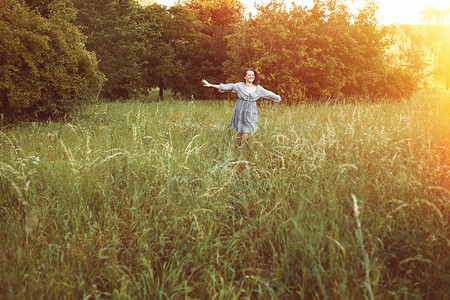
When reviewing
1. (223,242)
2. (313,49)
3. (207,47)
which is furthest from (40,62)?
(207,47)

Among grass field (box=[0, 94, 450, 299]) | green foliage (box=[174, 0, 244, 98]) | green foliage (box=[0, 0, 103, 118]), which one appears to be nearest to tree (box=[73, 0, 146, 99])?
green foliage (box=[174, 0, 244, 98])

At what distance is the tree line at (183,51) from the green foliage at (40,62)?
29 millimetres

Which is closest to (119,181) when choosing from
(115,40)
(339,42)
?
(339,42)

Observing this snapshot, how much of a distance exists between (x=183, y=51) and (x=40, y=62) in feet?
47.0

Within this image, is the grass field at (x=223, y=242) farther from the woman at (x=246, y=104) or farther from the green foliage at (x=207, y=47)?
the green foliage at (x=207, y=47)

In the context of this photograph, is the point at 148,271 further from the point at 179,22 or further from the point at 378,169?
the point at 179,22

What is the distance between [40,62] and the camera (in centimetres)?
881

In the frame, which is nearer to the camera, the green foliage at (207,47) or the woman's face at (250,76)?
the woman's face at (250,76)

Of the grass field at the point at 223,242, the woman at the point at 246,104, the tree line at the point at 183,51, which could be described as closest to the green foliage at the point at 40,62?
the tree line at the point at 183,51

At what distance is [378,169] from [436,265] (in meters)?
1.95

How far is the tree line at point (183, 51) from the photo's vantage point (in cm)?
868

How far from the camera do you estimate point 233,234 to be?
9.98ft

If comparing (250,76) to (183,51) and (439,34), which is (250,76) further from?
(439,34)

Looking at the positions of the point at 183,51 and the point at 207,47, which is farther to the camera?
the point at 207,47
